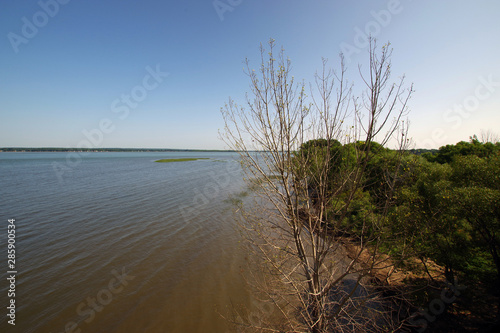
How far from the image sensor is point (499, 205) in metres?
5.35

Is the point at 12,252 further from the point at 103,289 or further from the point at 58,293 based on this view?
the point at 103,289

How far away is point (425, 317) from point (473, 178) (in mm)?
4927
